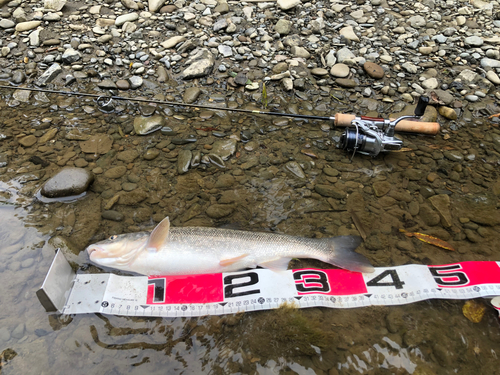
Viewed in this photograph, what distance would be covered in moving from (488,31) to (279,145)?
542 centimetres

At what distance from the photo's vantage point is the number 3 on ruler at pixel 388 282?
3035 millimetres

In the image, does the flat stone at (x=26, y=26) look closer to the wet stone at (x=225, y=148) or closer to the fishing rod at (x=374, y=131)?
the wet stone at (x=225, y=148)

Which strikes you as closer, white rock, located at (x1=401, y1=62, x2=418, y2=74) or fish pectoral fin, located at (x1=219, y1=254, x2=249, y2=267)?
fish pectoral fin, located at (x1=219, y1=254, x2=249, y2=267)

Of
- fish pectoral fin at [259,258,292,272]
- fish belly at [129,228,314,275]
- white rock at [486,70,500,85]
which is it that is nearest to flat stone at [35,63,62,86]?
fish belly at [129,228,314,275]

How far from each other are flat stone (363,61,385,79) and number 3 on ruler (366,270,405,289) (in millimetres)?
3924

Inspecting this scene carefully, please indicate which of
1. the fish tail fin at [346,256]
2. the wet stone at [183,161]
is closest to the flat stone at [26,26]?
the wet stone at [183,161]

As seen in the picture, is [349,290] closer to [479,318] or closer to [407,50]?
[479,318]

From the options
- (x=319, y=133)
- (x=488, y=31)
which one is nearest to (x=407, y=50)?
(x=488, y=31)

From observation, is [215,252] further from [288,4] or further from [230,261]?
[288,4]

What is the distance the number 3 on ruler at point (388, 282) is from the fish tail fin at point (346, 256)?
0.11 meters

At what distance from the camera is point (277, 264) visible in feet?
10.4

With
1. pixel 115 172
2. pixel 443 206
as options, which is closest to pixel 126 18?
pixel 115 172

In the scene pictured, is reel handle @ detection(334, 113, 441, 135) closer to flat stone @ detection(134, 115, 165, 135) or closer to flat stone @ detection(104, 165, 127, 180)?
flat stone @ detection(134, 115, 165, 135)

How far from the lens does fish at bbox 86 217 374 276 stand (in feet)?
10.2
